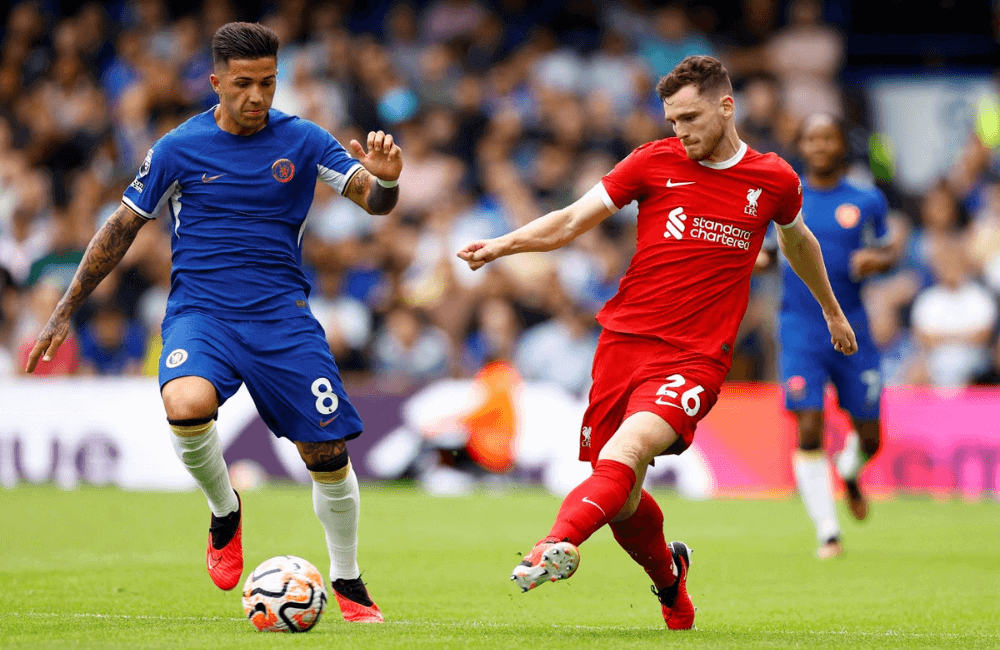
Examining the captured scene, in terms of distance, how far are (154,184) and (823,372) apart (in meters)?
5.66

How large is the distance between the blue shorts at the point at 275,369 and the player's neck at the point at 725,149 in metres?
2.04

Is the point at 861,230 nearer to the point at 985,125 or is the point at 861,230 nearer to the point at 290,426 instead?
the point at 290,426

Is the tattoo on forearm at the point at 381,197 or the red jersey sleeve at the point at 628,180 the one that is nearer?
the red jersey sleeve at the point at 628,180

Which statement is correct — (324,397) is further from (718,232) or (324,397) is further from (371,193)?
(718,232)

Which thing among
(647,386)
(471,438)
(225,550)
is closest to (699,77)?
(647,386)

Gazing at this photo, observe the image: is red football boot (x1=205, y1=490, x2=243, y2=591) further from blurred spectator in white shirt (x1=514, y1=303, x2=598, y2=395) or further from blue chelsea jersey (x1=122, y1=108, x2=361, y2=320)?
blurred spectator in white shirt (x1=514, y1=303, x2=598, y2=395)

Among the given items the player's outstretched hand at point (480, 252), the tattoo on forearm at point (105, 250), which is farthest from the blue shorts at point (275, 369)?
the player's outstretched hand at point (480, 252)

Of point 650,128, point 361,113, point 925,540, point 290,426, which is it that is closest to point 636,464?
point 290,426

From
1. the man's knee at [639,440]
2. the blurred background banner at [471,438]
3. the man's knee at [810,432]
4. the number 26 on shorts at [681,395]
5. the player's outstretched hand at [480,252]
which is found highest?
the player's outstretched hand at [480,252]

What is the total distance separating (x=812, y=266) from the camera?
21.8 feet

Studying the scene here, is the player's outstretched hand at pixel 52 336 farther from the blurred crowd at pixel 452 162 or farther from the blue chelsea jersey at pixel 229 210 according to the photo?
the blurred crowd at pixel 452 162

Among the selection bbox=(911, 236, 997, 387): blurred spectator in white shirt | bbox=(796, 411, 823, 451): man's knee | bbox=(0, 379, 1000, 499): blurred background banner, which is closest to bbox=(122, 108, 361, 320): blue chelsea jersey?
bbox=(796, 411, 823, 451): man's knee

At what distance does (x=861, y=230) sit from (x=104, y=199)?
12389 millimetres

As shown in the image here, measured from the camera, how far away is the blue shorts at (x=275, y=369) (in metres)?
6.57
